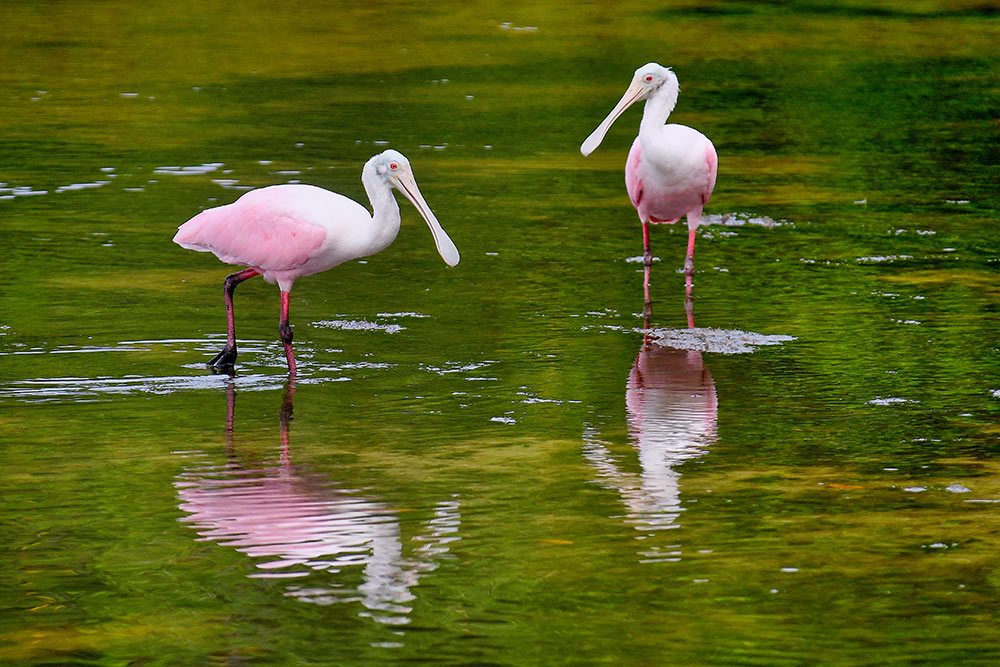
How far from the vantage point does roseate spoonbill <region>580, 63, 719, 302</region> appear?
443 inches

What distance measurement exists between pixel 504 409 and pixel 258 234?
1787 mm

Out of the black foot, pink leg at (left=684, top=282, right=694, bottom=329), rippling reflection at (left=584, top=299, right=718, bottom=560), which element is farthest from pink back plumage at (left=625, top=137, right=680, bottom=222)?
the black foot

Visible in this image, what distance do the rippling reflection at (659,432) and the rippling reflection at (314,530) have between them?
0.72 m

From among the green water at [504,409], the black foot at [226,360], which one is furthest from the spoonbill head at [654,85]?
the black foot at [226,360]

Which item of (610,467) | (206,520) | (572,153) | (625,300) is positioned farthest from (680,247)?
(206,520)

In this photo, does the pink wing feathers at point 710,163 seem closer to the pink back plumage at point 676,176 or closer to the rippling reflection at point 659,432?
the pink back plumage at point 676,176

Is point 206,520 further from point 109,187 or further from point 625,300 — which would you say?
point 109,187

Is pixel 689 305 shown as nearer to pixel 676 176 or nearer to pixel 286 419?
pixel 676 176

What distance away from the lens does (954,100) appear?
19.5 meters

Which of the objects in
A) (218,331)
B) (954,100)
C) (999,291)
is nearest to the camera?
(218,331)

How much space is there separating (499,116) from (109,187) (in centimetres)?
532

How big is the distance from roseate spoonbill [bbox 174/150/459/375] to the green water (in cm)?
40

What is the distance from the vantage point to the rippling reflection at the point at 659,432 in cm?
677

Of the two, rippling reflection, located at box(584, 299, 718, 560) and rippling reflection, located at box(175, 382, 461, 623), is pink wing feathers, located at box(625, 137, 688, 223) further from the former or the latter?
rippling reflection, located at box(175, 382, 461, 623)
